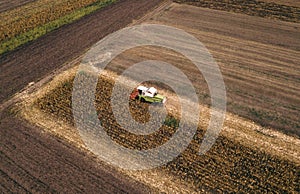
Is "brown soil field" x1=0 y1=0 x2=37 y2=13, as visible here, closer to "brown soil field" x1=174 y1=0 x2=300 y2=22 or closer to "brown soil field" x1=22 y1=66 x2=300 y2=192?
"brown soil field" x1=174 y1=0 x2=300 y2=22

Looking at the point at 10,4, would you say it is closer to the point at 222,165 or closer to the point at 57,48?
the point at 57,48

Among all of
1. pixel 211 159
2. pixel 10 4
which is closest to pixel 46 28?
pixel 10 4

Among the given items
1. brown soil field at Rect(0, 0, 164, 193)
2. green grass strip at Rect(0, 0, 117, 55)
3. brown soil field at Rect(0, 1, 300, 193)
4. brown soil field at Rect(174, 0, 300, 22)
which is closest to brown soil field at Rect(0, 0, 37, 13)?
green grass strip at Rect(0, 0, 117, 55)

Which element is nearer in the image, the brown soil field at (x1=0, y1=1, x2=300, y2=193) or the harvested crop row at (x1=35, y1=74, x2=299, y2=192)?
the harvested crop row at (x1=35, y1=74, x2=299, y2=192)

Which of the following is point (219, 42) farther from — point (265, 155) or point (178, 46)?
point (265, 155)

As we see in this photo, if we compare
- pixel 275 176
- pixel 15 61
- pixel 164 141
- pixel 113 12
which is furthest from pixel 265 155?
pixel 113 12

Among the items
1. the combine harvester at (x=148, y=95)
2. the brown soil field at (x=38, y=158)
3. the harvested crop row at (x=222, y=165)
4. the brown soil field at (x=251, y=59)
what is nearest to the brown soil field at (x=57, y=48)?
the brown soil field at (x=38, y=158)

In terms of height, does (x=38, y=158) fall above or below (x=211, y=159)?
above
